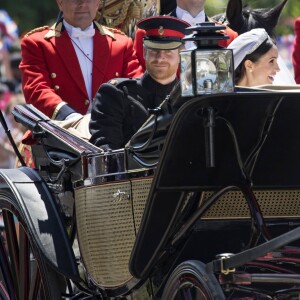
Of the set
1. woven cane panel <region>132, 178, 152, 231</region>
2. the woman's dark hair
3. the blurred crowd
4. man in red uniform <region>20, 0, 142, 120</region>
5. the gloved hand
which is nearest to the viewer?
woven cane panel <region>132, 178, 152, 231</region>

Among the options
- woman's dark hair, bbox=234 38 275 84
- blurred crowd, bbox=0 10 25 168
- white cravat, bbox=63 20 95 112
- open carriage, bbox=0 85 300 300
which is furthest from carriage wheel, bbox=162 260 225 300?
blurred crowd, bbox=0 10 25 168

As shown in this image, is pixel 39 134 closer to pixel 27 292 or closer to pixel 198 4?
pixel 27 292

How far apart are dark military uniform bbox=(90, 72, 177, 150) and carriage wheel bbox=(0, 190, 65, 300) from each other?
0.52 meters

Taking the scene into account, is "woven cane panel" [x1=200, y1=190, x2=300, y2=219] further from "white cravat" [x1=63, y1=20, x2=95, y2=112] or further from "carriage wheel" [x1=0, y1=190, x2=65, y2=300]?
"white cravat" [x1=63, y1=20, x2=95, y2=112]

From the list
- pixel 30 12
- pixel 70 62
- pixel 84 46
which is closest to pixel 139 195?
pixel 70 62

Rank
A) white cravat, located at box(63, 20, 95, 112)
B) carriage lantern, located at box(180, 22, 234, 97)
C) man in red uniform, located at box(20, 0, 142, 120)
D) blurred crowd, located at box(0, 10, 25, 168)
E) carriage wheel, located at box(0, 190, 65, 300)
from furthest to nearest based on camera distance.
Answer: blurred crowd, located at box(0, 10, 25, 168), white cravat, located at box(63, 20, 95, 112), man in red uniform, located at box(20, 0, 142, 120), carriage wheel, located at box(0, 190, 65, 300), carriage lantern, located at box(180, 22, 234, 97)

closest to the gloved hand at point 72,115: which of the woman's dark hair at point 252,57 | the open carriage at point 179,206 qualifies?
the open carriage at point 179,206

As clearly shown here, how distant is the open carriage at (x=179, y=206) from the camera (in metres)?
4.32

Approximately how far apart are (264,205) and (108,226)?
648mm

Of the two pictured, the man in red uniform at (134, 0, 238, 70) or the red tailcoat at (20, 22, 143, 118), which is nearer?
the red tailcoat at (20, 22, 143, 118)

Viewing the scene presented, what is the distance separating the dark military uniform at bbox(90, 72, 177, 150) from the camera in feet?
17.7

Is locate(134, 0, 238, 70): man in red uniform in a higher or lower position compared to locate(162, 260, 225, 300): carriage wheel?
higher

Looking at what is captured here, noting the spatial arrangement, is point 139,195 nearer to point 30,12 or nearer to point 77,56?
point 77,56

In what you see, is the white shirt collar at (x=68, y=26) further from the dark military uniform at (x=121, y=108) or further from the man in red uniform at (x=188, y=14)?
the dark military uniform at (x=121, y=108)
